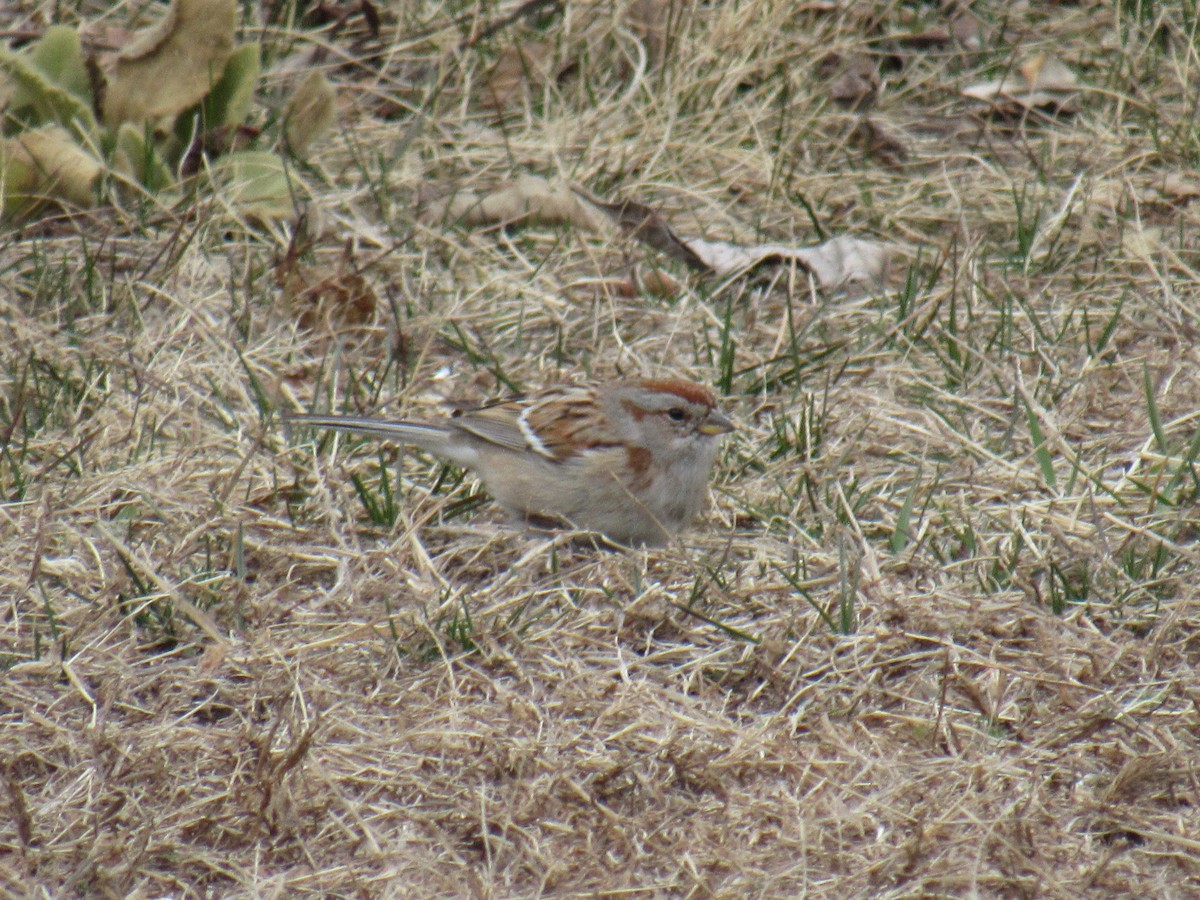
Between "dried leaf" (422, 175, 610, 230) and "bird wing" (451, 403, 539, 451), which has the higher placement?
"bird wing" (451, 403, 539, 451)

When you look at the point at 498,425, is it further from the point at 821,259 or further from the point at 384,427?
the point at 821,259

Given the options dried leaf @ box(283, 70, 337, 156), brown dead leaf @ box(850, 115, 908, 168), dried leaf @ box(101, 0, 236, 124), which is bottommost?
brown dead leaf @ box(850, 115, 908, 168)

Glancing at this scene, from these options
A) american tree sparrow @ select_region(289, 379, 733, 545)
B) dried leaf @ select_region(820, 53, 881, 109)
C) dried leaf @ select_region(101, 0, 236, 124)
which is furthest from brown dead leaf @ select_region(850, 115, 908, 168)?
dried leaf @ select_region(101, 0, 236, 124)

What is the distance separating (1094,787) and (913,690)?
454 millimetres

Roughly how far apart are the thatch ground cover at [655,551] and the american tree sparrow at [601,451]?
13 cm

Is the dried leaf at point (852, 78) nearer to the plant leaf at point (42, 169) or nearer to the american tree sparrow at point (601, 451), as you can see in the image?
the american tree sparrow at point (601, 451)

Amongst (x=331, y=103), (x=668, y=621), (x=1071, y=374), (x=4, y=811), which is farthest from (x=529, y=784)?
(x=331, y=103)

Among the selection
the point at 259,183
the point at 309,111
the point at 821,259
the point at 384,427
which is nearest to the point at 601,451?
the point at 384,427

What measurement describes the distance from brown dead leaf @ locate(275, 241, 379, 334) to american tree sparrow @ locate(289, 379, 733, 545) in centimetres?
85

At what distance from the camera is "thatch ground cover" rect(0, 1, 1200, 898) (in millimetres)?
2984

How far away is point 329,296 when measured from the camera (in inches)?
198

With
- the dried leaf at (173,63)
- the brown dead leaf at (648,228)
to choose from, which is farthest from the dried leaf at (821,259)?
the dried leaf at (173,63)

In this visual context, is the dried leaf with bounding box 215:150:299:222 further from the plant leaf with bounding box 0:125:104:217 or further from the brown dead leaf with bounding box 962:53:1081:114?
the brown dead leaf with bounding box 962:53:1081:114

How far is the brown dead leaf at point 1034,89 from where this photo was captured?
616 centimetres
